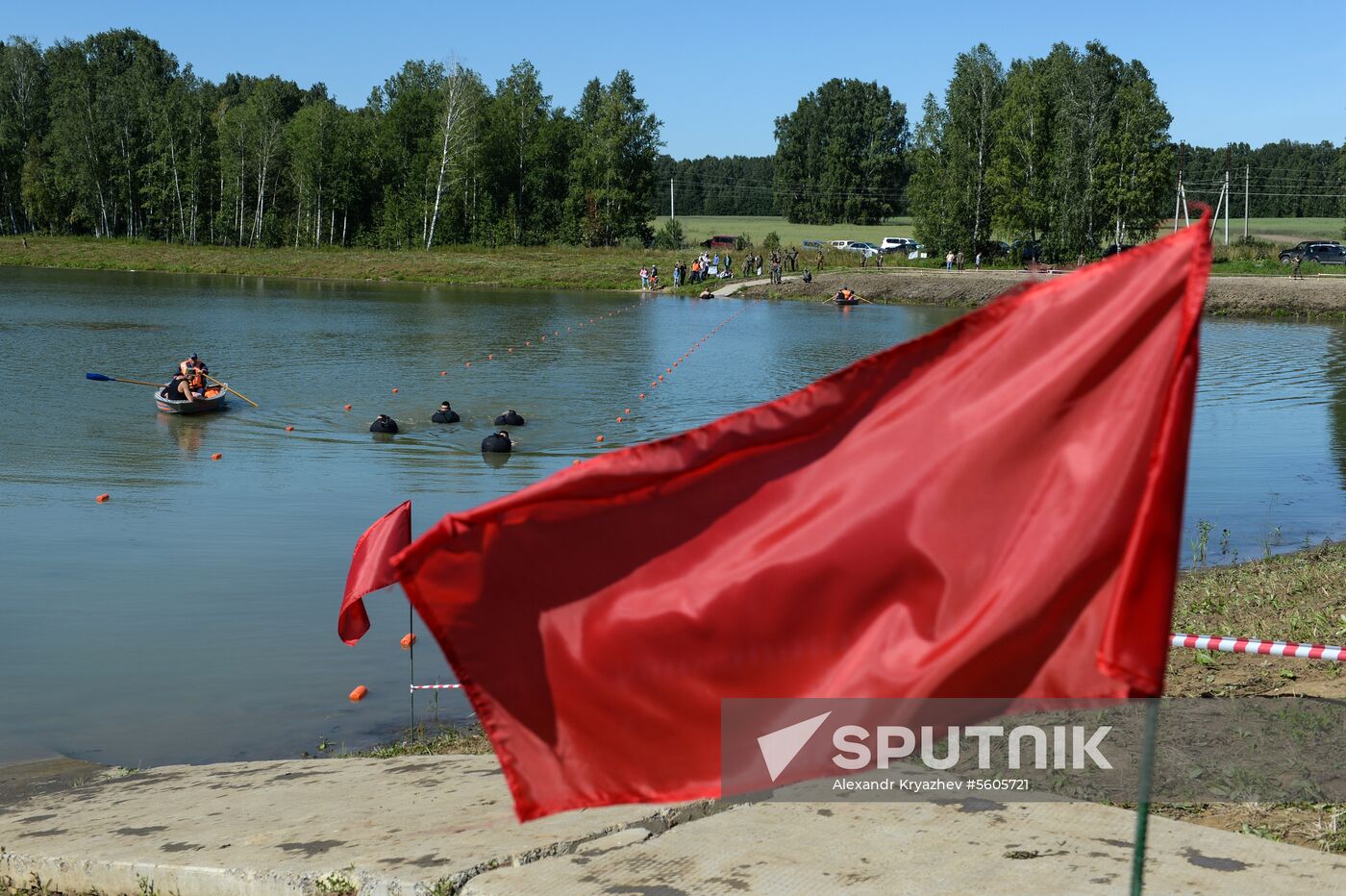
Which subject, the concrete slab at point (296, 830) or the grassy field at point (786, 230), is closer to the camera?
the concrete slab at point (296, 830)

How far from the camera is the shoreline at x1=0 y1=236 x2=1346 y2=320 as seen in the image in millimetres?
57844

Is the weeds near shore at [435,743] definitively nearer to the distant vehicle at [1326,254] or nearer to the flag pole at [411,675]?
the flag pole at [411,675]

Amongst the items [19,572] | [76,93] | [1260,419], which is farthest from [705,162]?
[19,572]

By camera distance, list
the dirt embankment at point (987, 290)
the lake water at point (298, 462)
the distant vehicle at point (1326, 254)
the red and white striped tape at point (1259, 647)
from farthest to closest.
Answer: the distant vehicle at point (1326, 254), the dirt embankment at point (987, 290), the lake water at point (298, 462), the red and white striped tape at point (1259, 647)

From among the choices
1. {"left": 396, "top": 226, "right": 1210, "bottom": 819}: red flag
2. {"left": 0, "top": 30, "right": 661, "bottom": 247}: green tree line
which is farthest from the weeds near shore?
{"left": 0, "top": 30, "right": 661, "bottom": 247}: green tree line

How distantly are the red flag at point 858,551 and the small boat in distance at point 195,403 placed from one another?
2582cm

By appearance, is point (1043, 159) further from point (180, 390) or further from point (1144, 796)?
point (1144, 796)

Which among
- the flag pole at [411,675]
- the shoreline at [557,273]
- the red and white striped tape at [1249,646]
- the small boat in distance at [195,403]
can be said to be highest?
the shoreline at [557,273]

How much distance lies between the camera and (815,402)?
3525 millimetres

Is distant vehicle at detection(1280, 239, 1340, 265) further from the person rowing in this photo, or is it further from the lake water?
the person rowing

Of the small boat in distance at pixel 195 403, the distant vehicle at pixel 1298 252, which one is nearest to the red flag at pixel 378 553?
the small boat in distance at pixel 195 403

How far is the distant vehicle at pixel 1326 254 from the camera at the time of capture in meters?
69.2

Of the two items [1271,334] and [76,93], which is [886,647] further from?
[76,93]

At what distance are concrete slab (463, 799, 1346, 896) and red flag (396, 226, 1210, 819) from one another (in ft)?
4.47
